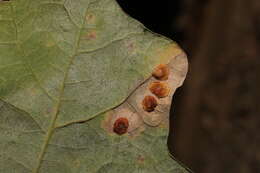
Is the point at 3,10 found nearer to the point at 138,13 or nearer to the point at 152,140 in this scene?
the point at 152,140

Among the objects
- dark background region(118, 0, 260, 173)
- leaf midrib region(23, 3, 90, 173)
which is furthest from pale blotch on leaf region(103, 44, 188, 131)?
dark background region(118, 0, 260, 173)

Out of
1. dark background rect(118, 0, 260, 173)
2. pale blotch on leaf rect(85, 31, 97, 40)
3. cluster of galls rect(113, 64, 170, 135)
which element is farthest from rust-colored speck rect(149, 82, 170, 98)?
dark background rect(118, 0, 260, 173)

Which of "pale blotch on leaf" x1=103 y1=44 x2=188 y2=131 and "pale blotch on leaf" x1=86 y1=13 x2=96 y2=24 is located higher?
"pale blotch on leaf" x1=86 y1=13 x2=96 y2=24

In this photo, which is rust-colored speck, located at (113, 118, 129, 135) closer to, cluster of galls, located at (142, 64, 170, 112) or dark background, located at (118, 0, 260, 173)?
cluster of galls, located at (142, 64, 170, 112)

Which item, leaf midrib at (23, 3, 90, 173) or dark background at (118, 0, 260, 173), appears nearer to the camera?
leaf midrib at (23, 3, 90, 173)

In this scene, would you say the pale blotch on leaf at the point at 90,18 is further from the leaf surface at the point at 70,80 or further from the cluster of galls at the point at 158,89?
the cluster of galls at the point at 158,89

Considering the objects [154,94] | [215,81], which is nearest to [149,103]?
[154,94]


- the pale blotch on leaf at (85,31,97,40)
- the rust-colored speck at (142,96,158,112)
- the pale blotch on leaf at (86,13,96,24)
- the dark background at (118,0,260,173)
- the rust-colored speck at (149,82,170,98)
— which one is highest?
the pale blotch on leaf at (86,13,96,24)

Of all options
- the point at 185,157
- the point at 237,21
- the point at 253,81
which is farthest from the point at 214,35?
the point at 185,157

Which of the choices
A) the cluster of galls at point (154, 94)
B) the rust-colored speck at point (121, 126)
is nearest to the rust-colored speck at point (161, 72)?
the cluster of galls at point (154, 94)
